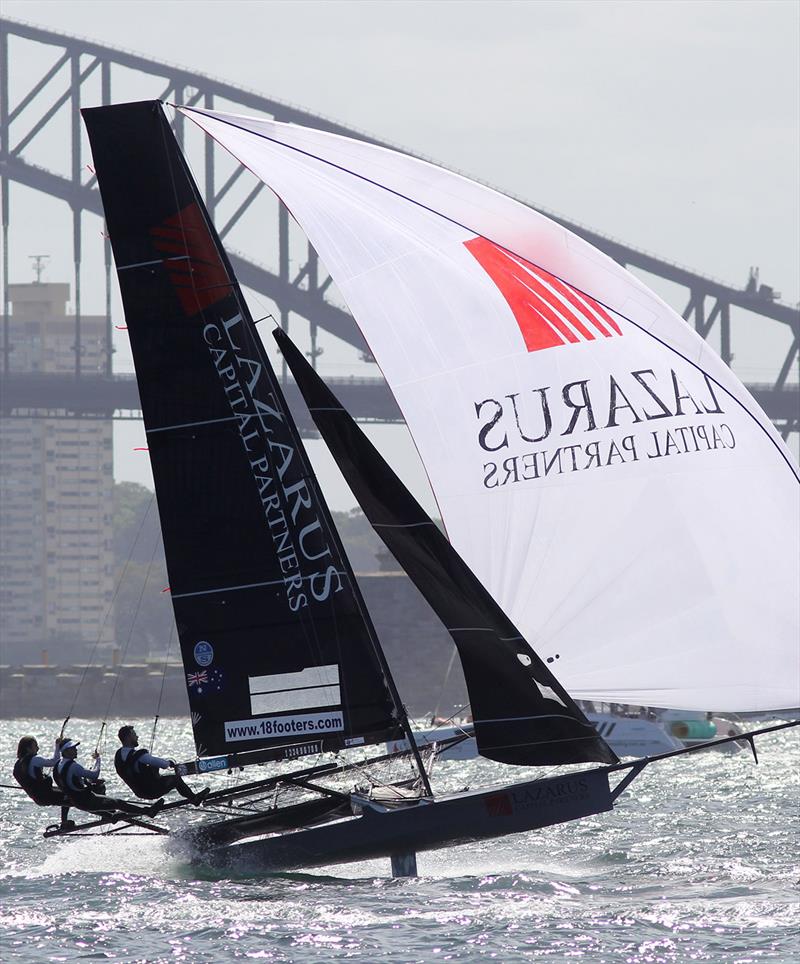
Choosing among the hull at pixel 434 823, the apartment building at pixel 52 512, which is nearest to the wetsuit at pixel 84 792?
the hull at pixel 434 823

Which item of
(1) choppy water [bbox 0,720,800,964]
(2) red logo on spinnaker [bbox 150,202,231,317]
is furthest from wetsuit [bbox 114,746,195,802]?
(2) red logo on spinnaker [bbox 150,202,231,317]

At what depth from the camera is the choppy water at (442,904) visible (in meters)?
7.39

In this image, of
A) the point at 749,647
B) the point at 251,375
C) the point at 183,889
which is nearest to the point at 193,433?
the point at 251,375

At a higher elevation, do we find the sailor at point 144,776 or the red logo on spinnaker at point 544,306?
the red logo on spinnaker at point 544,306

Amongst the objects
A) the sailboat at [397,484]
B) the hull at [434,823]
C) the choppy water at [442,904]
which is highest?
the sailboat at [397,484]

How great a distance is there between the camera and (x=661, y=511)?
27.3ft

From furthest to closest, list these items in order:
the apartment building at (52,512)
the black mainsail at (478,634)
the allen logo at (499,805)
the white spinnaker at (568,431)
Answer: the apartment building at (52,512), the black mainsail at (478,634), the allen logo at (499,805), the white spinnaker at (568,431)

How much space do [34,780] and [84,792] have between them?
0.28 meters

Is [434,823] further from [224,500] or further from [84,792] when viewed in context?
[224,500]

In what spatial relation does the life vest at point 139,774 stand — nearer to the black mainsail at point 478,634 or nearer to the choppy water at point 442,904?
the choppy water at point 442,904

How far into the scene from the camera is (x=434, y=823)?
8.37 metres

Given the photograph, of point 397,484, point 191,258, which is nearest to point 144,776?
point 397,484

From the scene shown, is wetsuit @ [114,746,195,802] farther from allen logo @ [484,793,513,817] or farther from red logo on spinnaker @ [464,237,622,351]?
red logo on spinnaker @ [464,237,622,351]

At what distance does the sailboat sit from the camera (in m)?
8.33
